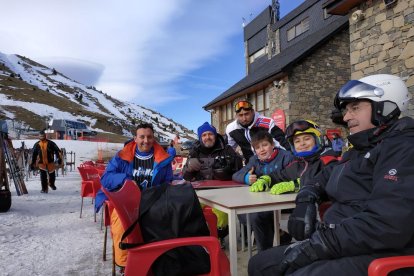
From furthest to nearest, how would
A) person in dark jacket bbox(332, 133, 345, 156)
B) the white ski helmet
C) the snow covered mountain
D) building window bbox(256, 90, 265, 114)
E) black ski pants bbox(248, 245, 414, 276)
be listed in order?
the snow covered mountain
building window bbox(256, 90, 265, 114)
person in dark jacket bbox(332, 133, 345, 156)
the white ski helmet
black ski pants bbox(248, 245, 414, 276)

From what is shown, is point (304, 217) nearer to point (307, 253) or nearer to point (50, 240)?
point (307, 253)

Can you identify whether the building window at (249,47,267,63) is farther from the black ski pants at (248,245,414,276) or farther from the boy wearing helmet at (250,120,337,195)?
the black ski pants at (248,245,414,276)

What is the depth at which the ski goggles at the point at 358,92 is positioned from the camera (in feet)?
5.87

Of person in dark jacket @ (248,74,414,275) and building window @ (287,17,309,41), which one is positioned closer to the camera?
person in dark jacket @ (248,74,414,275)

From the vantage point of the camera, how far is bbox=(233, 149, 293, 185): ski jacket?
11.1 ft

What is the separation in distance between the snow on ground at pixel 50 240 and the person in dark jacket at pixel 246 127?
227cm

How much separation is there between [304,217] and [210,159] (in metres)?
2.53

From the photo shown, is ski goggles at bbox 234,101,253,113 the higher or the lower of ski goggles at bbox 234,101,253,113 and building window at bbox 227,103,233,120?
the lower

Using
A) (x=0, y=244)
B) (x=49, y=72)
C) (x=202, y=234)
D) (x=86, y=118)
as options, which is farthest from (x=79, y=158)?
(x=49, y=72)

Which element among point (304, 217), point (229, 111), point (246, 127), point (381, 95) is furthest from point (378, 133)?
point (229, 111)

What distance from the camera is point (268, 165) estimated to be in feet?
11.4

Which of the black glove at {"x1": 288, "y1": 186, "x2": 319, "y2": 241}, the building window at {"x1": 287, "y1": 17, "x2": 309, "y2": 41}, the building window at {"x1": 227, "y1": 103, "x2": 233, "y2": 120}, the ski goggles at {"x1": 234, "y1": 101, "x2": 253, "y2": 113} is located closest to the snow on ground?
the black glove at {"x1": 288, "y1": 186, "x2": 319, "y2": 241}

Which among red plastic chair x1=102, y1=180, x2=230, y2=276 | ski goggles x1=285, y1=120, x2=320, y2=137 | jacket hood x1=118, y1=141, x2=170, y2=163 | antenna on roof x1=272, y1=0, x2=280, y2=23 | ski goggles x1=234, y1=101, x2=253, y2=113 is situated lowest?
red plastic chair x1=102, y1=180, x2=230, y2=276

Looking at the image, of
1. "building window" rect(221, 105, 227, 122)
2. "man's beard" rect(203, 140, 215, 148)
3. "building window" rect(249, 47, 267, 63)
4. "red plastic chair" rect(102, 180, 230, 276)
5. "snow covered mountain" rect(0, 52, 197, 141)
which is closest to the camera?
"red plastic chair" rect(102, 180, 230, 276)
